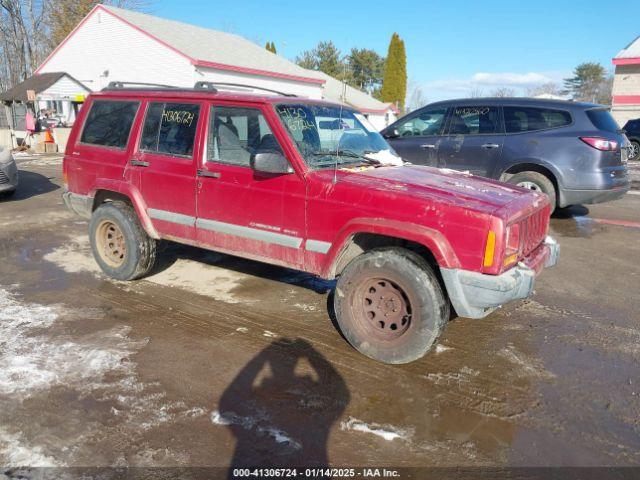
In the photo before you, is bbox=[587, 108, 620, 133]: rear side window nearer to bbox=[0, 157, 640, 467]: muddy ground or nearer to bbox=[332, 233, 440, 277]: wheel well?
bbox=[0, 157, 640, 467]: muddy ground

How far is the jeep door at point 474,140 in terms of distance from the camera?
26.3ft

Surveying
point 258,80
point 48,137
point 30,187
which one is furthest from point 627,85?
point 30,187

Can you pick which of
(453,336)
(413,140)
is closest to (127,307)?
(453,336)

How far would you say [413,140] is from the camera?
8.70 meters

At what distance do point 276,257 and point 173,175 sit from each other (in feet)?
4.47

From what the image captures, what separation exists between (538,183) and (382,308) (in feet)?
16.9

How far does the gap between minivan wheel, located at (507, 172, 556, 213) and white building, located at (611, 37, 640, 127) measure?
26.0m

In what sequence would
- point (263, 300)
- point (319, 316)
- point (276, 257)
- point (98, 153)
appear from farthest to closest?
point (98, 153) < point (263, 300) < point (319, 316) < point (276, 257)

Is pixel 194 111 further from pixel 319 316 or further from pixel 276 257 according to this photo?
pixel 319 316

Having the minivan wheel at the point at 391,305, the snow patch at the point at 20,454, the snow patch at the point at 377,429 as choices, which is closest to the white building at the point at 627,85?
the minivan wheel at the point at 391,305

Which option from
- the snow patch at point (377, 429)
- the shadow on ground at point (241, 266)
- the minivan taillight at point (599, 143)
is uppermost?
the minivan taillight at point (599, 143)

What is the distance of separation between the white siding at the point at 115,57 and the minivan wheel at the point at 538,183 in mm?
16946

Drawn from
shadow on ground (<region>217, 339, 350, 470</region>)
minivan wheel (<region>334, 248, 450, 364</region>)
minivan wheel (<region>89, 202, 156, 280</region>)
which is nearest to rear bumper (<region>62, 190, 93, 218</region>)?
minivan wheel (<region>89, 202, 156, 280</region>)

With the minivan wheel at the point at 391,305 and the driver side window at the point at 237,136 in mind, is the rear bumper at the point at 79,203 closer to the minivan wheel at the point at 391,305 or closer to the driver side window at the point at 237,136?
the driver side window at the point at 237,136
